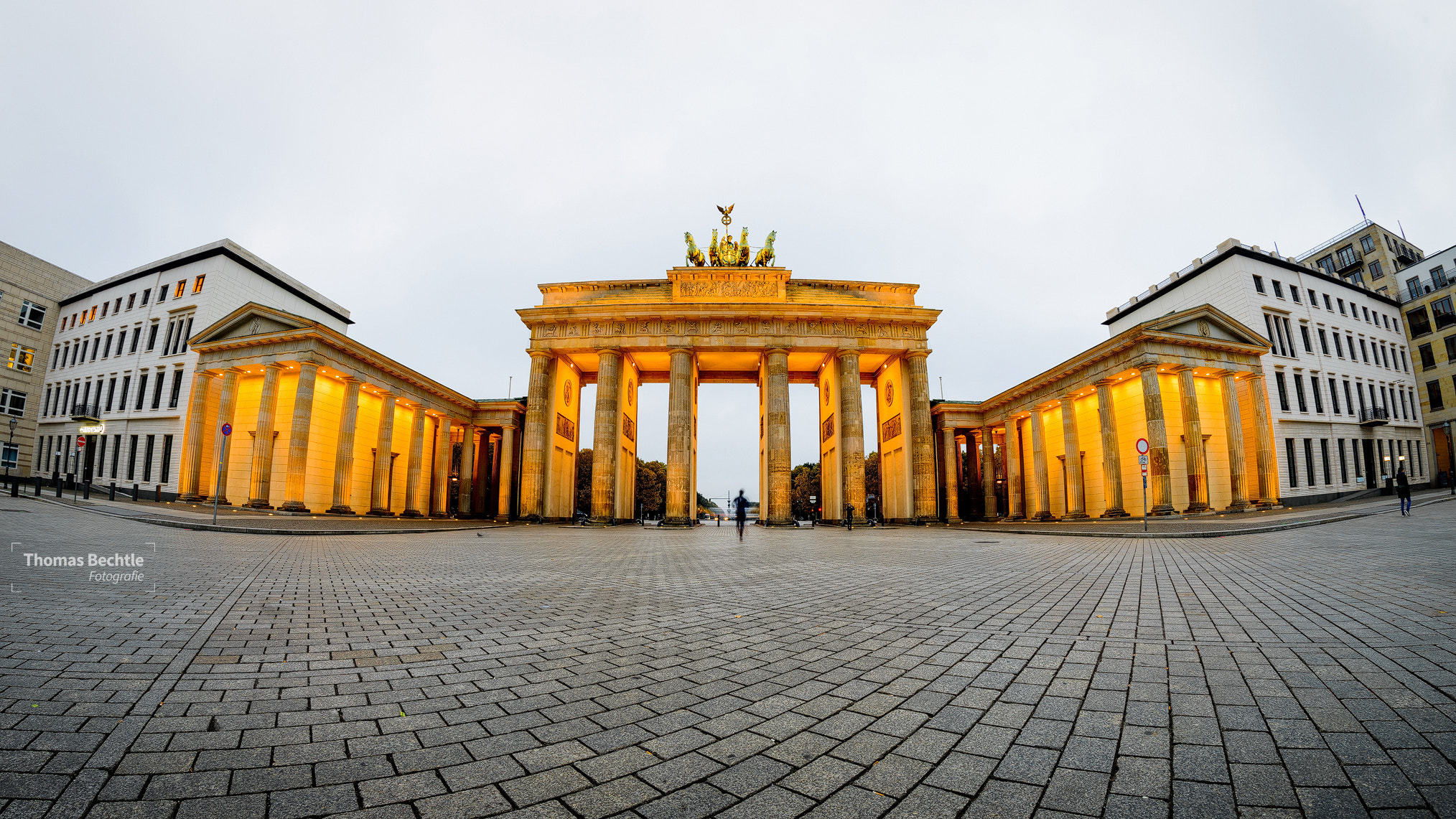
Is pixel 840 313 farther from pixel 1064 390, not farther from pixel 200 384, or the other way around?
pixel 200 384

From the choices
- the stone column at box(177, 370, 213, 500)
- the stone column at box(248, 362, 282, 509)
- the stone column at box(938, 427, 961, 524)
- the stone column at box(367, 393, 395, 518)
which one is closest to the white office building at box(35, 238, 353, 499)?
the stone column at box(177, 370, 213, 500)

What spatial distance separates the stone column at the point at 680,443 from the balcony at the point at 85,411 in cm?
4151

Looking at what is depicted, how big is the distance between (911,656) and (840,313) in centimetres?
3275

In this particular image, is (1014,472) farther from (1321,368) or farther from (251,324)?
(251,324)

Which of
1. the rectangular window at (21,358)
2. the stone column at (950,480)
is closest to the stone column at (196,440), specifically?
the rectangular window at (21,358)

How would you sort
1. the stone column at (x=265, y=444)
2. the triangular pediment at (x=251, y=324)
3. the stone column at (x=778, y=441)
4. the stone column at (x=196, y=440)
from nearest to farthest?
the stone column at (x=265, y=444), the triangular pediment at (x=251, y=324), the stone column at (x=196, y=440), the stone column at (x=778, y=441)

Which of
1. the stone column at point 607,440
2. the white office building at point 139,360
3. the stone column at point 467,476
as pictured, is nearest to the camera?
the stone column at point 607,440

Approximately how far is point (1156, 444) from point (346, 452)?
140ft

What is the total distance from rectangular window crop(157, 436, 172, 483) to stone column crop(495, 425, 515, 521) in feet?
66.3

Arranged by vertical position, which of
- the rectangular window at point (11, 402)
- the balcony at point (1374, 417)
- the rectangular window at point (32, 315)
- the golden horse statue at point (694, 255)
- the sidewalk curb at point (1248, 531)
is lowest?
the sidewalk curb at point (1248, 531)

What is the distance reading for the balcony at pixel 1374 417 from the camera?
1560 inches

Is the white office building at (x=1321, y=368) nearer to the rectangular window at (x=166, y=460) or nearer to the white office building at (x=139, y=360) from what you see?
the white office building at (x=139, y=360)

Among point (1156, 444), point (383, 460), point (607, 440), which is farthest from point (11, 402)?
point (1156, 444)

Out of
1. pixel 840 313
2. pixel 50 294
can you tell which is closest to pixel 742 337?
pixel 840 313
